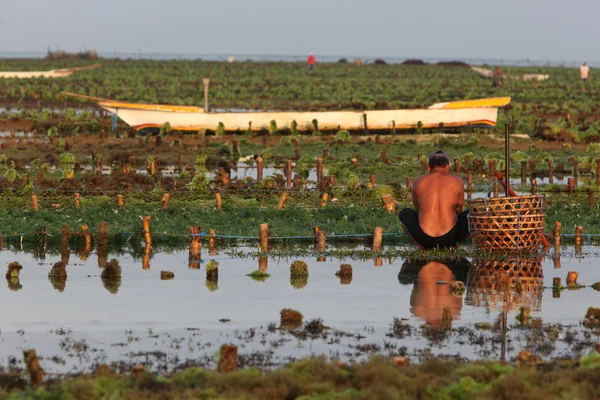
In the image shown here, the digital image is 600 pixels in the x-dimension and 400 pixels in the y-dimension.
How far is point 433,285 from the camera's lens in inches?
533

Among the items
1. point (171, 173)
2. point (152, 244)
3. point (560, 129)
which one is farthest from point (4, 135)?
point (152, 244)

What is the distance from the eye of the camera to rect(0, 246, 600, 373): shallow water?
34.0 ft

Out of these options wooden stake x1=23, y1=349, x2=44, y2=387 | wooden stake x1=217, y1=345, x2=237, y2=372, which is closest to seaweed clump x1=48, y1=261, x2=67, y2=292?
wooden stake x1=23, y1=349, x2=44, y2=387

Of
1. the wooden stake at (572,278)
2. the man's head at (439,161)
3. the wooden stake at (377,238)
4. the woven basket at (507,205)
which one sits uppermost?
the man's head at (439,161)

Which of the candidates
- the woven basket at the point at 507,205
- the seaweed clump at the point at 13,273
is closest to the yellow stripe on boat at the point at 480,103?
the woven basket at the point at 507,205

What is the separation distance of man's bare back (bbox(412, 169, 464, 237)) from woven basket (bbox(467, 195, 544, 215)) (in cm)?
46

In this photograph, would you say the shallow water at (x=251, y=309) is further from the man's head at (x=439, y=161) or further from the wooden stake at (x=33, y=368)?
the man's head at (x=439, y=161)

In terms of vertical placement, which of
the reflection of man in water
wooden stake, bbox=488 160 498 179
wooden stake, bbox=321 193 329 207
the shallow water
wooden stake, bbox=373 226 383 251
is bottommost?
the shallow water

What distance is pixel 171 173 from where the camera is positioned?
27422mm

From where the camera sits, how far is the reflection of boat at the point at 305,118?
3872 cm

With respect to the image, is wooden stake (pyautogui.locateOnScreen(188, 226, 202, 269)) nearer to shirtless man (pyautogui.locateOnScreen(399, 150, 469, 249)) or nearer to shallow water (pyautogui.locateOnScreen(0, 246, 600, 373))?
shallow water (pyautogui.locateOnScreen(0, 246, 600, 373))

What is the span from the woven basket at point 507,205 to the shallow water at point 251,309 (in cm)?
70

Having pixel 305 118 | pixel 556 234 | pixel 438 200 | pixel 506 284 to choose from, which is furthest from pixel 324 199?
pixel 305 118

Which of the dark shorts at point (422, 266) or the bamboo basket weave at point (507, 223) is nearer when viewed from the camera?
the dark shorts at point (422, 266)
